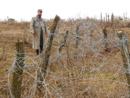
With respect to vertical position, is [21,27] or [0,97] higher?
[21,27]

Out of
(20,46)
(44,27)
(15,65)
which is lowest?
(15,65)

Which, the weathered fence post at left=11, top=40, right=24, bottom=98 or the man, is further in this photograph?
the man

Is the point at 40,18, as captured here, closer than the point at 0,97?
No

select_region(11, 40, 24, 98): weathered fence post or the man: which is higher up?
the man

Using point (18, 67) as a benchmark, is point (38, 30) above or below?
above

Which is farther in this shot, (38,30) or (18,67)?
(38,30)

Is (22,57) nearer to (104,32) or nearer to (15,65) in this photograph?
(15,65)

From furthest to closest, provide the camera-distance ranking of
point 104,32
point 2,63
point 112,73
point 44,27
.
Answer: point 104,32 < point 44,27 < point 2,63 < point 112,73

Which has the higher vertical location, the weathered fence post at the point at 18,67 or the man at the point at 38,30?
the man at the point at 38,30

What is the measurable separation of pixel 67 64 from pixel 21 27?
1710cm

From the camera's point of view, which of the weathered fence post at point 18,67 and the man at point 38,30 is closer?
the weathered fence post at point 18,67

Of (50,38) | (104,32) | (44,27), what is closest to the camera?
(50,38)

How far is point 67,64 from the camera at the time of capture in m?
3.10

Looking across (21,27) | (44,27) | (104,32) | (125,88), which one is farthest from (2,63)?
(21,27)
